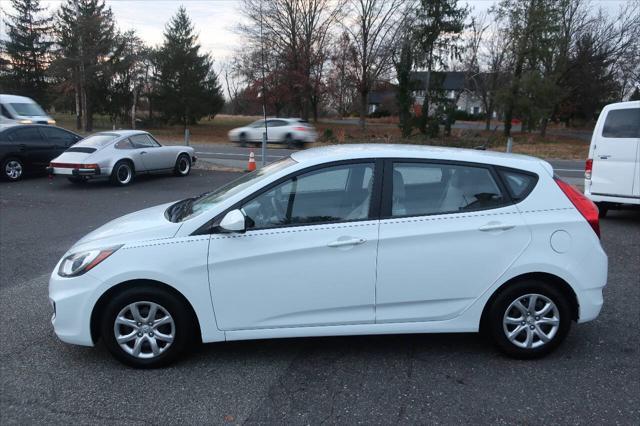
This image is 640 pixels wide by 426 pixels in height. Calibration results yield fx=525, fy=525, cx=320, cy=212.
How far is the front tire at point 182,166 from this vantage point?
50.5 feet

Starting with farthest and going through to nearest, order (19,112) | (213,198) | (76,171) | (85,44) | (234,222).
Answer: (85,44) → (19,112) → (76,171) → (213,198) → (234,222)

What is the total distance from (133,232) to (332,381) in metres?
1.78

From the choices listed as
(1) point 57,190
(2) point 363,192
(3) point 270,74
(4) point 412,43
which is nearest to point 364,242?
(2) point 363,192

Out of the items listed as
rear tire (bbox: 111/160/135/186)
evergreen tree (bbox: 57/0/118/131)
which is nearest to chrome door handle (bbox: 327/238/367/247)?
rear tire (bbox: 111/160/135/186)

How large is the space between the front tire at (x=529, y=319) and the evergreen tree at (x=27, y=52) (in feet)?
189

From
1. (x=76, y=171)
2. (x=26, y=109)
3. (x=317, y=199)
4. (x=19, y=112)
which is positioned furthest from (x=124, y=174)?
(x=317, y=199)

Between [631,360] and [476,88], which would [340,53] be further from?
[631,360]

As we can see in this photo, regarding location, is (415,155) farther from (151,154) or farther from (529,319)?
(151,154)

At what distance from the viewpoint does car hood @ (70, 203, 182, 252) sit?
3.71 meters

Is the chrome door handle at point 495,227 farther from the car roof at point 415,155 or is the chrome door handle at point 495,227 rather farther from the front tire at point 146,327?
the front tire at point 146,327

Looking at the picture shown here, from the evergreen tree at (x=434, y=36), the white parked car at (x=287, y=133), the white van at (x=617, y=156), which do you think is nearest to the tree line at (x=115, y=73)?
the white parked car at (x=287, y=133)

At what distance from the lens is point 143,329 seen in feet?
12.2

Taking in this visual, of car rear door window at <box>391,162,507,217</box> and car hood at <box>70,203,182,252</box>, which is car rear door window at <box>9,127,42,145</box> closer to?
car hood at <box>70,203,182,252</box>

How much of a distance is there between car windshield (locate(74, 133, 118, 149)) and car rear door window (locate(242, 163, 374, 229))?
11074mm
